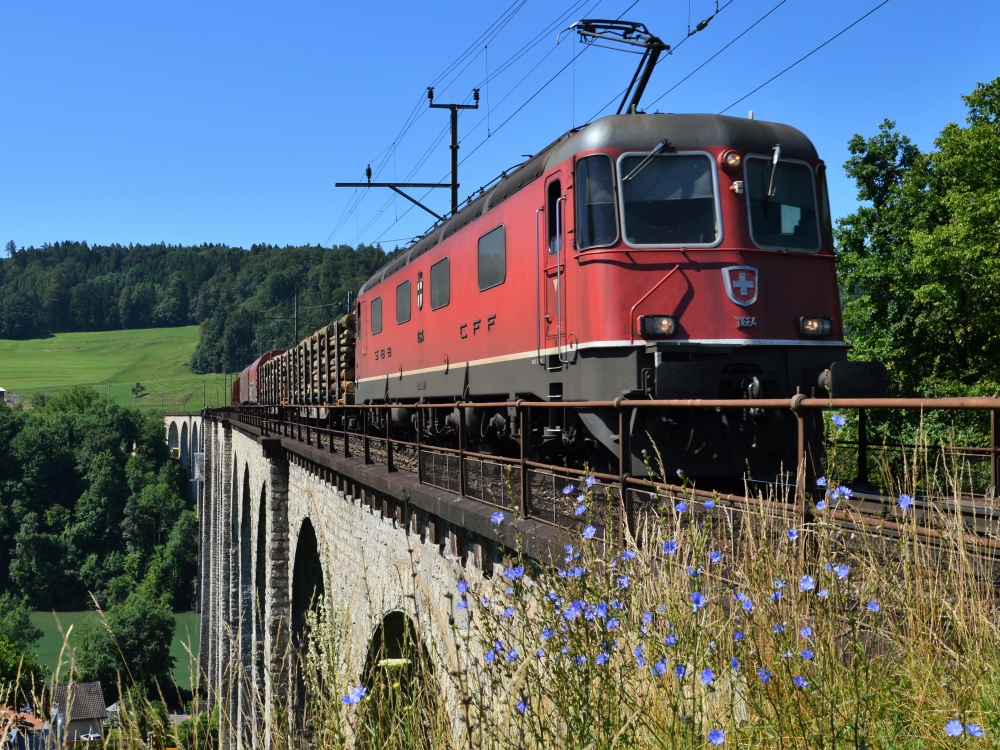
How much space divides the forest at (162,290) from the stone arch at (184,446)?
34.0 m

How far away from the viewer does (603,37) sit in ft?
30.3

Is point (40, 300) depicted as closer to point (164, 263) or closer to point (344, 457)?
point (164, 263)

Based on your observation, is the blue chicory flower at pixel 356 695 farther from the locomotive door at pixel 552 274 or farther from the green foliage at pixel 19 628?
the green foliage at pixel 19 628

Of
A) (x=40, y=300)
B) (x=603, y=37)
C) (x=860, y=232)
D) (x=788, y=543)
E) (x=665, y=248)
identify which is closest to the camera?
(x=788, y=543)

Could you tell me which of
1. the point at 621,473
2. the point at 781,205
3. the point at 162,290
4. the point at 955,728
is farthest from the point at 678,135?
the point at 162,290

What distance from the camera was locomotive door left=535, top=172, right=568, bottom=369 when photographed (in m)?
8.02

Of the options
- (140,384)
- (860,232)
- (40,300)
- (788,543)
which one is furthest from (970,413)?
(40,300)

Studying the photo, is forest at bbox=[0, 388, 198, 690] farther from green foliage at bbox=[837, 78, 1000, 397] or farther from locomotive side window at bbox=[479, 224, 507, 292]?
locomotive side window at bbox=[479, 224, 507, 292]

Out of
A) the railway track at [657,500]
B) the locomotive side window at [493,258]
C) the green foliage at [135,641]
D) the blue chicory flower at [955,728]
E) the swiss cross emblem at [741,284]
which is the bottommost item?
the green foliage at [135,641]

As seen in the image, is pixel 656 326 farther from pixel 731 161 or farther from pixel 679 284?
pixel 731 161

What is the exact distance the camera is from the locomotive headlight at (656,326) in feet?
24.3

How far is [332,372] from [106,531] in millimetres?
83413

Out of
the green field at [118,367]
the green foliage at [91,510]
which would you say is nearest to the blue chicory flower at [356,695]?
the green foliage at [91,510]

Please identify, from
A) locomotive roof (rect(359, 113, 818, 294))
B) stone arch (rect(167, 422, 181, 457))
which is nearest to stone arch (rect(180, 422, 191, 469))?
stone arch (rect(167, 422, 181, 457))
